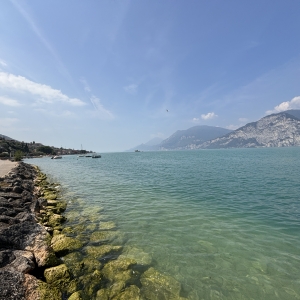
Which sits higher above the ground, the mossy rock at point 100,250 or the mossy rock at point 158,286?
the mossy rock at point 100,250

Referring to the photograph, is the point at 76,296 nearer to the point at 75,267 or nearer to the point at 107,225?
the point at 75,267

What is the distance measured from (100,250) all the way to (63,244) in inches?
75.0

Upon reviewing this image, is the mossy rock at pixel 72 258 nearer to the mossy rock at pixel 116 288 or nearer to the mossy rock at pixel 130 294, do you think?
the mossy rock at pixel 116 288

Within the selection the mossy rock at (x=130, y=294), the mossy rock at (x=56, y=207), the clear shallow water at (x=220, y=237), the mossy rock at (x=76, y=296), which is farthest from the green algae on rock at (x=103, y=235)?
the mossy rock at (x=56, y=207)

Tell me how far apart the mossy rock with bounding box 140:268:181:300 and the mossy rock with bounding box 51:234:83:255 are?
4.10 metres

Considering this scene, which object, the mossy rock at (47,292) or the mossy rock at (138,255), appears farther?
the mossy rock at (138,255)

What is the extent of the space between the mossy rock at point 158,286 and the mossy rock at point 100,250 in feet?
7.95

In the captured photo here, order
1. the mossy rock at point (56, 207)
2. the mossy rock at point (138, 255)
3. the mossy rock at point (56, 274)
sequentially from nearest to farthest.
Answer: the mossy rock at point (56, 274) → the mossy rock at point (138, 255) → the mossy rock at point (56, 207)

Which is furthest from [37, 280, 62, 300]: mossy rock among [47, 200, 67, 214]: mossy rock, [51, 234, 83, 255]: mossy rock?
[47, 200, 67, 214]: mossy rock

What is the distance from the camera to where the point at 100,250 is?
9336 mm

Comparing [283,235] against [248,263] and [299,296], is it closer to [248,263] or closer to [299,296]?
[248,263]

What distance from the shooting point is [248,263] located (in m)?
8.41

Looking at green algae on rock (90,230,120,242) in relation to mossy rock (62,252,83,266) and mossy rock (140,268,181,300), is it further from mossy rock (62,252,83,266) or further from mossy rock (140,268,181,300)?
mossy rock (140,268,181,300)

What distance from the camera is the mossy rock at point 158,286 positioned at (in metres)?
6.57
